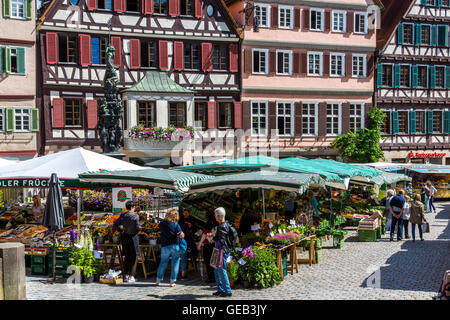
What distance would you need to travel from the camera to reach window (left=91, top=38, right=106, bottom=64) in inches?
1202

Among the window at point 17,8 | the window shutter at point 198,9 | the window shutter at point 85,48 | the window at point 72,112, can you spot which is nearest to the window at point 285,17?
the window shutter at point 198,9

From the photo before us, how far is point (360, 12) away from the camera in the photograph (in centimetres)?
3694

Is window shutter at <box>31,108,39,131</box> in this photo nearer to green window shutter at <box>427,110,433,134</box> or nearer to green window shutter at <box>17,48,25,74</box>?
green window shutter at <box>17,48,25,74</box>

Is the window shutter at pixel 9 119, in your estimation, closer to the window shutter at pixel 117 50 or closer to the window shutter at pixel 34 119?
the window shutter at pixel 34 119

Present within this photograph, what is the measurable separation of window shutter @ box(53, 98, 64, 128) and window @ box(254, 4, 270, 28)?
1100cm

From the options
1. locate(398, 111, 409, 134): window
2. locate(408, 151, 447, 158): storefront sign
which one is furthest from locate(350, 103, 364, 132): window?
locate(408, 151, 447, 158): storefront sign

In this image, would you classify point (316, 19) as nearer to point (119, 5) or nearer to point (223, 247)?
point (119, 5)

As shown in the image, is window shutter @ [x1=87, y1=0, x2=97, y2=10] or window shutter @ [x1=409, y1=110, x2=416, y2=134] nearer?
window shutter @ [x1=87, y1=0, x2=97, y2=10]

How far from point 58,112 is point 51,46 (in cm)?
296

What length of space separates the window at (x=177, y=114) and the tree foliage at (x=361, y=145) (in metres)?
8.68

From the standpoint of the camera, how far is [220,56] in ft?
110

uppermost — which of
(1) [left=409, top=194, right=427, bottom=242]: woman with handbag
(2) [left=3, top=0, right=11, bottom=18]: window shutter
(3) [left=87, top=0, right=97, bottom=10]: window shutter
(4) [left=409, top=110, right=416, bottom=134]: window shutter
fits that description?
(3) [left=87, top=0, right=97, bottom=10]: window shutter

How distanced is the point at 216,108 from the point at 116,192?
51.0ft
